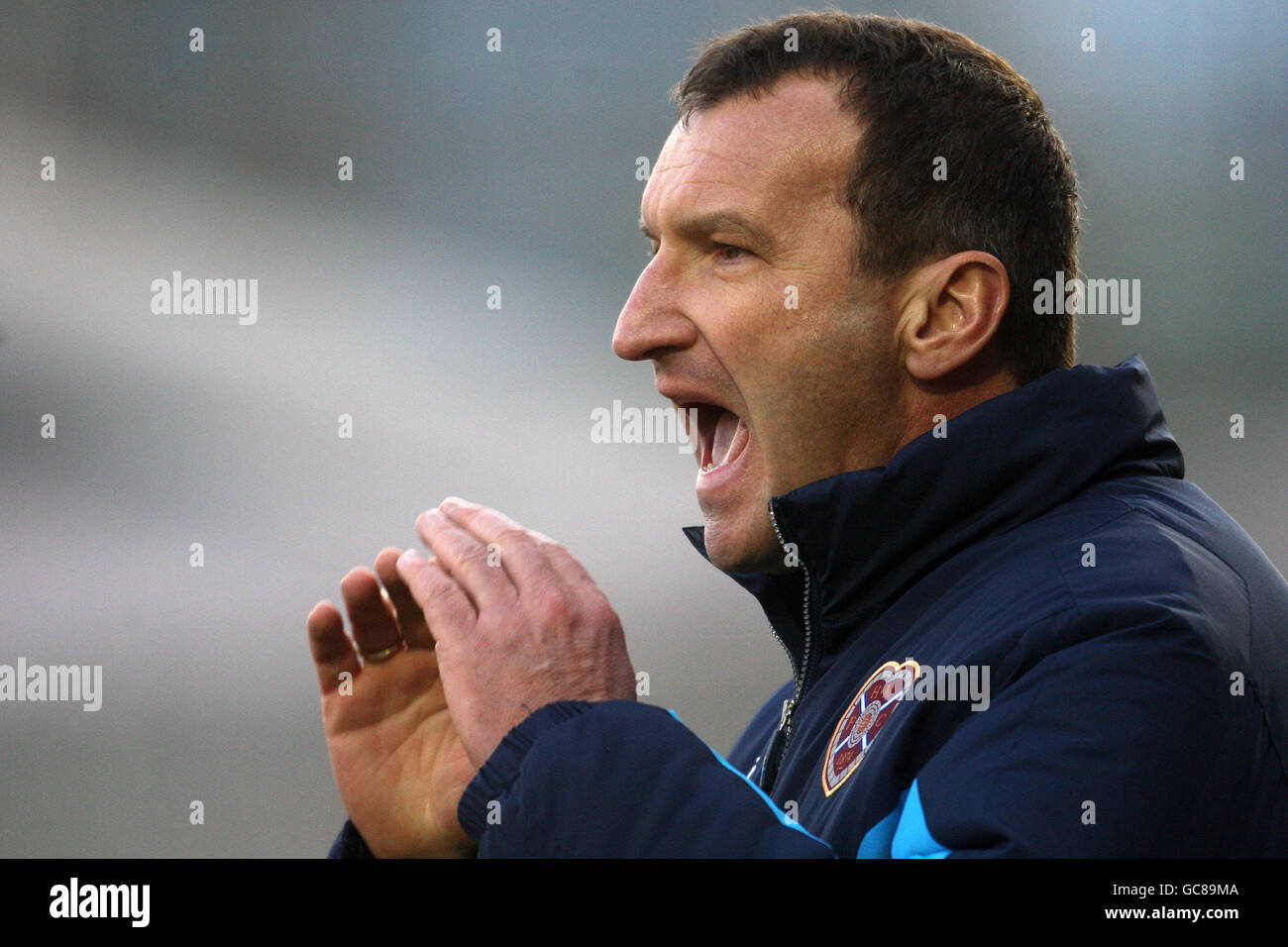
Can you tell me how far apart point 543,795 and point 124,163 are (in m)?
3.64

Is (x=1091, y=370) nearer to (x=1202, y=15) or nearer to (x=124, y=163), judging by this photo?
(x=1202, y=15)

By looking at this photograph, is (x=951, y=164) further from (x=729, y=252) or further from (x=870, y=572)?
(x=870, y=572)

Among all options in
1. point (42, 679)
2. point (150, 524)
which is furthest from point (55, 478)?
point (42, 679)

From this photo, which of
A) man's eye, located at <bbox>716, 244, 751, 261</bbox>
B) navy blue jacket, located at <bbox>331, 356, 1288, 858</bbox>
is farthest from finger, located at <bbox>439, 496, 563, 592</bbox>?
man's eye, located at <bbox>716, 244, 751, 261</bbox>

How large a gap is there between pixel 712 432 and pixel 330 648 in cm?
45

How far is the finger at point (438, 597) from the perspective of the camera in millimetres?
1014

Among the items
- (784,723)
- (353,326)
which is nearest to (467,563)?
(784,723)

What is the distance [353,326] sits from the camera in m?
3.97

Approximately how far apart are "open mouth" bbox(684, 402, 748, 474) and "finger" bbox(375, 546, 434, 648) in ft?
1.05

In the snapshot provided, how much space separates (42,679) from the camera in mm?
3912

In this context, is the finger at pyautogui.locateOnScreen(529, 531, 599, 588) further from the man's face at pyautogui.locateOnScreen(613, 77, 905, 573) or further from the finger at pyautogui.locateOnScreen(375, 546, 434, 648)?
the man's face at pyautogui.locateOnScreen(613, 77, 905, 573)

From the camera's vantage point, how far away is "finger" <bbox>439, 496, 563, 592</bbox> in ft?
3.36

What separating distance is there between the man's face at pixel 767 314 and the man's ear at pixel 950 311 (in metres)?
0.02

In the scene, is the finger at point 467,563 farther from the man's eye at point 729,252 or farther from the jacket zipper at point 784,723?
the man's eye at point 729,252
